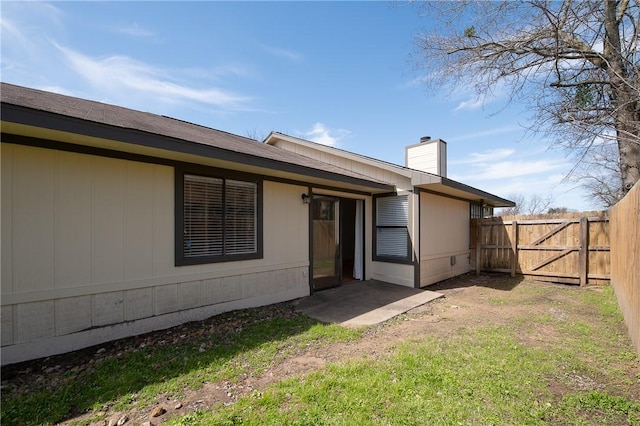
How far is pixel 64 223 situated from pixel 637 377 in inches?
257

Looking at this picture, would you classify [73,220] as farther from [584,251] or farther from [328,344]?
[584,251]

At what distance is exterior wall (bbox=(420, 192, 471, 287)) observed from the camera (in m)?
7.70

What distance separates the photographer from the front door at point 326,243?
686 cm

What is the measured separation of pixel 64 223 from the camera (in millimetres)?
3574

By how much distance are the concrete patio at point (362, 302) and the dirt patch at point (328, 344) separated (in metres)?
0.24

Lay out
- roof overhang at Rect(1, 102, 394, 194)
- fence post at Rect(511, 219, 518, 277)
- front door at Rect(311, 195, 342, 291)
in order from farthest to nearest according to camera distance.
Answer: fence post at Rect(511, 219, 518, 277) < front door at Rect(311, 195, 342, 291) < roof overhang at Rect(1, 102, 394, 194)

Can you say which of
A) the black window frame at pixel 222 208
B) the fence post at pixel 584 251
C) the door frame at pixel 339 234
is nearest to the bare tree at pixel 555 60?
the fence post at pixel 584 251

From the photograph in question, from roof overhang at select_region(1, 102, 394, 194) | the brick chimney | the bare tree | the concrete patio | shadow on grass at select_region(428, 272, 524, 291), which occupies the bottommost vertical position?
shadow on grass at select_region(428, 272, 524, 291)

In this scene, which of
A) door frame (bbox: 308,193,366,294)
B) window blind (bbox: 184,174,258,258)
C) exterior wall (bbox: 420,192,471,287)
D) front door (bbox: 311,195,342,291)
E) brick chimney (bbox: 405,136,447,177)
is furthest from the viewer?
brick chimney (bbox: 405,136,447,177)

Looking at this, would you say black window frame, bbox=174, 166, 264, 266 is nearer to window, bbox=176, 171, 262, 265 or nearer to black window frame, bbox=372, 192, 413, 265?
window, bbox=176, 171, 262, 265

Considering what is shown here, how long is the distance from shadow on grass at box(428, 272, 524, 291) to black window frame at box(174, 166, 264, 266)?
4812 millimetres

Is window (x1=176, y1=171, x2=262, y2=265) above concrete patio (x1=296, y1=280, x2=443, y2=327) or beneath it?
above

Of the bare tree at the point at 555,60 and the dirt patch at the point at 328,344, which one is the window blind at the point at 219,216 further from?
the bare tree at the point at 555,60

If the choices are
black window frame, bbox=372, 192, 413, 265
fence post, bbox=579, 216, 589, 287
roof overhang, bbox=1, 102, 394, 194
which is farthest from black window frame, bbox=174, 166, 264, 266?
fence post, bbox=579, 216, 589, 287
